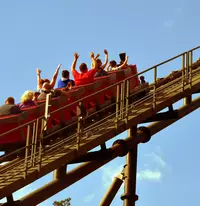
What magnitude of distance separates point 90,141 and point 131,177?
2589mm

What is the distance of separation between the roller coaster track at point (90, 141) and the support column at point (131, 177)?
0.36 meters

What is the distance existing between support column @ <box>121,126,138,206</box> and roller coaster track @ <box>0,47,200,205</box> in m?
0.36

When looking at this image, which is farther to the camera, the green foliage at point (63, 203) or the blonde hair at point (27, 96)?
the green foliage at point (63, 203)

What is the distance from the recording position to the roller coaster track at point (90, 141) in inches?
327

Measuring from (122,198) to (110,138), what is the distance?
2.16 metres

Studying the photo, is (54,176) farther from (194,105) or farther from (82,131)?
(194,105)

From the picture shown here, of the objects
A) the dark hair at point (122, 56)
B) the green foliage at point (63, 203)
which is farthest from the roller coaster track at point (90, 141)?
the green foliage at point (63, 203)

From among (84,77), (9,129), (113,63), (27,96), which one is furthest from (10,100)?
(113,63)

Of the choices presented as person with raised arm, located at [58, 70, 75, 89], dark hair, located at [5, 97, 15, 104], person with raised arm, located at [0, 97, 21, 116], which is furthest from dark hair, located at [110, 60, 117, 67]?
person with raised arm, located at [0, 97, 21, 116]

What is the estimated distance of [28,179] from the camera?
8.15 m

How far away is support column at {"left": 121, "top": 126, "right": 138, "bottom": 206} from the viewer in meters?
11.3

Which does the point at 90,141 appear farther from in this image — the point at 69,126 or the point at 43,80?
the point at 43,80

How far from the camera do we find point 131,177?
11.6 metres

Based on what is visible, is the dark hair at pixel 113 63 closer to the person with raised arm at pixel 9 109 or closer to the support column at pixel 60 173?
the person with raised arm at pixel 9 109
